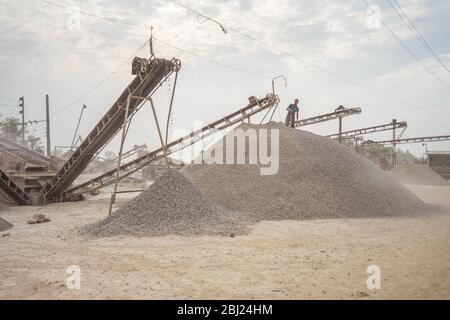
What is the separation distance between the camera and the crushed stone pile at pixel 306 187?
11.1m

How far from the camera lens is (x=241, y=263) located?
5953 millimetres

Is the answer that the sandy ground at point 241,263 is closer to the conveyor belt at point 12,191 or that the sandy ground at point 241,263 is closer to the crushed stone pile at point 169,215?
the crushed stone pile at point 169,215

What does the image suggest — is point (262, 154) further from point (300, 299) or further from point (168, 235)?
point (300, 299)

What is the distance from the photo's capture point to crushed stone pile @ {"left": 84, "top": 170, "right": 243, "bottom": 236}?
28.3ft

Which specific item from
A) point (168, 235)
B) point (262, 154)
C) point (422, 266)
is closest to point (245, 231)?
point (168, 235)

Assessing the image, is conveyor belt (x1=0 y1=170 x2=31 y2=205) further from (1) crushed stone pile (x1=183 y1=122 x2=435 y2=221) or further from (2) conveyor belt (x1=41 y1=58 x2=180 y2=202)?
(1) crushed stone pile (x1=183 y1=122 x2=435 y2=221)

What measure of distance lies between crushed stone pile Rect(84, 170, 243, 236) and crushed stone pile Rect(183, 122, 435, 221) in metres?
1.65

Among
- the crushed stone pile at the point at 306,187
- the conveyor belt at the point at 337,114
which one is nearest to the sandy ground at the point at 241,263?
the crushed stone pile at the point at 306,187

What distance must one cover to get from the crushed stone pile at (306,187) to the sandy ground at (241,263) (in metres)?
1.56

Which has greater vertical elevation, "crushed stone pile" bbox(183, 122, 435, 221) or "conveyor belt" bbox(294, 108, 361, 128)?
"conveyor belt" bbox(294, 108, 361, 128)

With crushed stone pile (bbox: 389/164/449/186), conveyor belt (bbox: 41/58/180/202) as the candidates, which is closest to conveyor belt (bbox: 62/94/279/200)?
conveyor belt (bbox: 41/58/180/202)

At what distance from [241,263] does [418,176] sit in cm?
3127

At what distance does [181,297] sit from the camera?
447 centimetres
